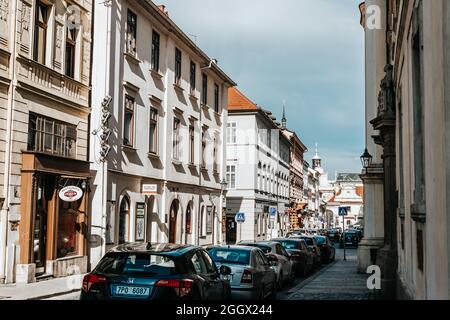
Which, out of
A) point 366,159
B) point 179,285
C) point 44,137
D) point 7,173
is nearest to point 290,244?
point 366,159

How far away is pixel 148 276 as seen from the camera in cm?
884

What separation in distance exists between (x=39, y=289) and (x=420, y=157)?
36.0 ft

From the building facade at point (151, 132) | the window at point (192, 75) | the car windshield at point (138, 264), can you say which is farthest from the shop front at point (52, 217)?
the window at point (192, 75)

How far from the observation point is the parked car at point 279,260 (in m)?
17.7

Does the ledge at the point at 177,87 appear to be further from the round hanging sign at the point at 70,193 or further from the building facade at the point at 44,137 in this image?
the round hanging sign at the point at 70,193

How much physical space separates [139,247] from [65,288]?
7.84 metres

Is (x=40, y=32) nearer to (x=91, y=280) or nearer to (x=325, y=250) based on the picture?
(x=91, y=280)

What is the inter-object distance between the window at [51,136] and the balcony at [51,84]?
2.63ft

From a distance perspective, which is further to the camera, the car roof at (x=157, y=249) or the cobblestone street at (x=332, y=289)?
the cobblestone street at (x=332, y=289)

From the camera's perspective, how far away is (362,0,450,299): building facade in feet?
20.2

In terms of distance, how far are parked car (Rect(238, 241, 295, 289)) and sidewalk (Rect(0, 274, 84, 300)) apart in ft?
17.0

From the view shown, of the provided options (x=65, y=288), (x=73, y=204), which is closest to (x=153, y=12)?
(x=73, y=204)

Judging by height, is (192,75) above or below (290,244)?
above
